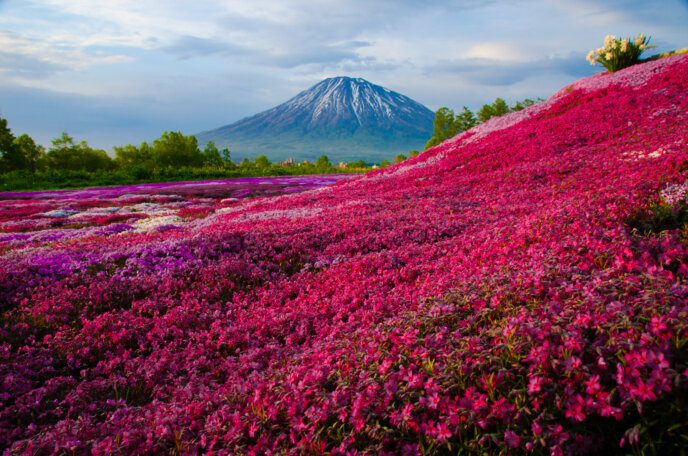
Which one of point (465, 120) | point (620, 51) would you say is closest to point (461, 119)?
point (465, 120)

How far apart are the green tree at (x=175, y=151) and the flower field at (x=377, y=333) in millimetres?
95444

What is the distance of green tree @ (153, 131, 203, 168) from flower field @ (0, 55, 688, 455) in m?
95.4

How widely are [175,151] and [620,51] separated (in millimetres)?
98803

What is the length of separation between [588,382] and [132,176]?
62.1 m

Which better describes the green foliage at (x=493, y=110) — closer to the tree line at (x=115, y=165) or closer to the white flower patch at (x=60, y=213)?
the tree line at (x=115, y=165)

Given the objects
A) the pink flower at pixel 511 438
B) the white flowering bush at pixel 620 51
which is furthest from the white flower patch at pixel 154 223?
the white flowering bush at pixel 620 51

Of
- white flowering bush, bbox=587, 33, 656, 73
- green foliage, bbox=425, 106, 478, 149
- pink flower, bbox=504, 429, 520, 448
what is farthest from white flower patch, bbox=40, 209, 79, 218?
green foliage, bbox=425, 106, 478, 149

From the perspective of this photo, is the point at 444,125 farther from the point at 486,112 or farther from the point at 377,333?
the point at 377,333

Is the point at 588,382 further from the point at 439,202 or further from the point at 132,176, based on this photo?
the point at 132,176

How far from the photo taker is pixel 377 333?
16.1ft

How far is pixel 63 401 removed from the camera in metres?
4.96

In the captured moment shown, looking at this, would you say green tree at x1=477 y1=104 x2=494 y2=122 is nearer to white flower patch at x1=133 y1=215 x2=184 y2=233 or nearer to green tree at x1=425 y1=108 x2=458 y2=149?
green tree at x1=425 y1=108 x2=458 y2=149

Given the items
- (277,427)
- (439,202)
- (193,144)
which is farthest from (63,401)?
(193,144)

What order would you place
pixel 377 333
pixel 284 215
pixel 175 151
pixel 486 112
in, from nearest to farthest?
pixel 377 333
pixel 284 215
pixel 486 112
pixel 175 151
